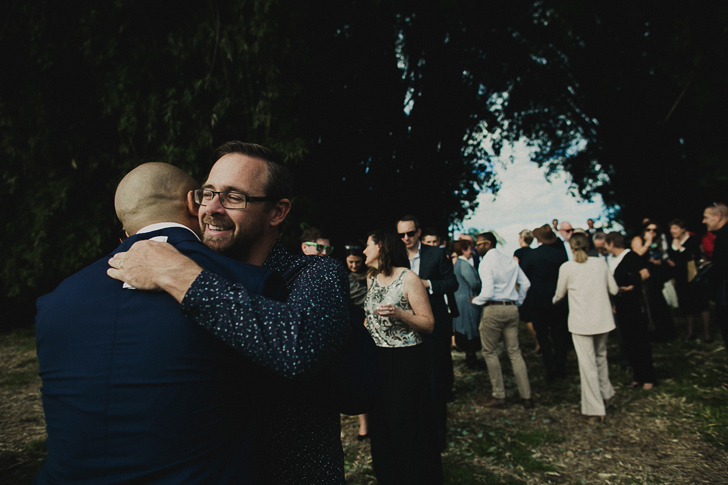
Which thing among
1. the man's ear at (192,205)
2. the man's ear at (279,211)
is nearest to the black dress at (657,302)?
the man's ear at (279,211)

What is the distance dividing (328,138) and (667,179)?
1200 cm

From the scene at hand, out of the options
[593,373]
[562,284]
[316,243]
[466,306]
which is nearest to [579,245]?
[562,284]

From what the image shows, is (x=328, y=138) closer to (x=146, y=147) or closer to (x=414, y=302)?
(x=146, y=147)

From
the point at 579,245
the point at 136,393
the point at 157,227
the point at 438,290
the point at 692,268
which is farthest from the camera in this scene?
the point at 692,268

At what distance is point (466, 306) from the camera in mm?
8016

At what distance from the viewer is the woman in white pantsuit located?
5797 millimetres

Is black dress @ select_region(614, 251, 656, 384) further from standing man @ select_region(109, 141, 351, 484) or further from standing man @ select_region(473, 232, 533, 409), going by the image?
standing man @ select_region(109, 141, 351, 484)

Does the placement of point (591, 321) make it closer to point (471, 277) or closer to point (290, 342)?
point (471, 277)

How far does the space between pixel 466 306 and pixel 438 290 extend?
8.67ft

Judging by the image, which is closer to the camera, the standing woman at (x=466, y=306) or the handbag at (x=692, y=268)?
the standing woman at (x=466, y=306)

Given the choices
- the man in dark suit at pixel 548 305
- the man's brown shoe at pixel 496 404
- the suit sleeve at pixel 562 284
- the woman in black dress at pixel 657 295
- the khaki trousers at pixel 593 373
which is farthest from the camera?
the woman in black dress at pixel 657 295

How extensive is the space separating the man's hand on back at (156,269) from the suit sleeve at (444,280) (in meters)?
4.61

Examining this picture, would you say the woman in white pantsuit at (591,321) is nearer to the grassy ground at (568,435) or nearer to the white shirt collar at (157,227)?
the grassy ground at (568,435)

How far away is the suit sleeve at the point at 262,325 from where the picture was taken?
114 cm
